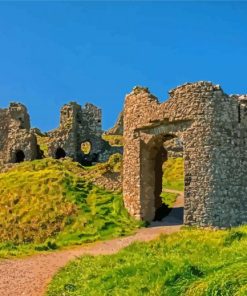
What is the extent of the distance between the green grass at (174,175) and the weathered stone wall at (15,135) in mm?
10303

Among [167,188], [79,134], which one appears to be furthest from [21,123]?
[167,188]

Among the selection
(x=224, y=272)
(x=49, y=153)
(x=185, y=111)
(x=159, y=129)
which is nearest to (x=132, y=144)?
(x=159, y=129)

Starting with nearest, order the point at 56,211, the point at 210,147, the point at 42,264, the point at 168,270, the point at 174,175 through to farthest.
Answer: the point at 168,270, the point at 42,264, the point at 210,147, the point at 56,211, the point at 174,175

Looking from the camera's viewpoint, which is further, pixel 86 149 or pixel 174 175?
pixel 86 149

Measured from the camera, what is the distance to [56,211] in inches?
992

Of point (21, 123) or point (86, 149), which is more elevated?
point (21, 123)

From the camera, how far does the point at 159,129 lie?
25.0m

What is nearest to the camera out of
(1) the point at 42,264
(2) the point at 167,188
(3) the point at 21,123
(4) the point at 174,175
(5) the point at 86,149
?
(1) the point at 42,264

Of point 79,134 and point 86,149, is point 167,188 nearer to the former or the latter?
point 79,134

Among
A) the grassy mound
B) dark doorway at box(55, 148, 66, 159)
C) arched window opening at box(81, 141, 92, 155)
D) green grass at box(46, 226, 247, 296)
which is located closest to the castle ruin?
dark doorway at box(55, 148, 66, 159)

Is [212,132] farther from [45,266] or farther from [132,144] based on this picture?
[45,266]

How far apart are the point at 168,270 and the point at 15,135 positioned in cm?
3207

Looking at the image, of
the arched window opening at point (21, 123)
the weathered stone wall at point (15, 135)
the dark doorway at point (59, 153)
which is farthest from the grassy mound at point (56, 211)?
the arched window opening at point (21, 123)

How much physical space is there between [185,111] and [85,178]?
27.0 feet
